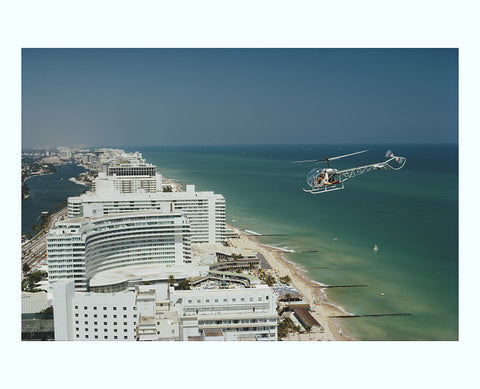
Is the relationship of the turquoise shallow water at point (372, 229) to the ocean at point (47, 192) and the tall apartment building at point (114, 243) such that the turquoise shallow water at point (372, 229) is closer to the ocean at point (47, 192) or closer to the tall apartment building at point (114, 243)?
the tall apartment building at point (114, 243)

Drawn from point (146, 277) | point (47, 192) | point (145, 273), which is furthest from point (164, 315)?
point (47, 192)

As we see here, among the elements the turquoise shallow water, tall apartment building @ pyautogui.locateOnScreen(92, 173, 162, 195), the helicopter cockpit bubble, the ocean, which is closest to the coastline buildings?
the helicopter cockpit bubble

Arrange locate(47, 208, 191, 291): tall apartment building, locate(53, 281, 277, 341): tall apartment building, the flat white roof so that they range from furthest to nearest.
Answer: the flat white roof → locate(47, 208, 191, 291): tall apartment building → locate(53, 281, 277, 341): tall apartment building

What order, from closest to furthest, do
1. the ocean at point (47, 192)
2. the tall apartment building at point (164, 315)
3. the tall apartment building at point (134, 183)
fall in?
the tall apartment building at point (164, 315) < the ocean at point (47, 192) < the tall apartment building at point (134, 183)

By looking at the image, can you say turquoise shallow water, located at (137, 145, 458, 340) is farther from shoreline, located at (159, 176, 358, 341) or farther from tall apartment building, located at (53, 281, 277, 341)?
tall apartment building, located at (53, 281, 277, 341)

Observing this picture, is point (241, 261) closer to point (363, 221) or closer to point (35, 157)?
point (363, 221)

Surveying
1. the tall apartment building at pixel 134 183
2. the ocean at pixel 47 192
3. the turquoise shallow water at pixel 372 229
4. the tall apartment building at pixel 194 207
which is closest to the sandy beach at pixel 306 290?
the turquoise shallow water at pixel 372 229
